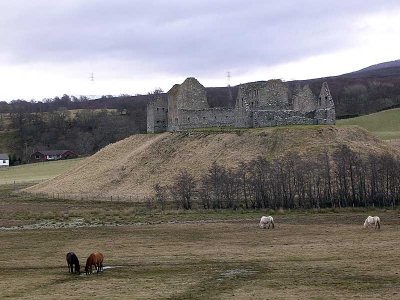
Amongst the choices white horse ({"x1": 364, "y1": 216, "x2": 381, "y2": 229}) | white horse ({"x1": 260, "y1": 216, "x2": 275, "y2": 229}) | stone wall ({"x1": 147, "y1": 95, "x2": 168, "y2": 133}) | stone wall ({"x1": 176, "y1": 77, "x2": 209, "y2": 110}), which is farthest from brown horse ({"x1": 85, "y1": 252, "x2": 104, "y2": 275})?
stone wall ({"x1": 147, "y1": 95, "x2": 168, "y2": 133})

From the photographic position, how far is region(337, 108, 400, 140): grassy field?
125944 mm

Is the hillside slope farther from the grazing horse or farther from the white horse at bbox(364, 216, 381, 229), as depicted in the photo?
the grazing horse

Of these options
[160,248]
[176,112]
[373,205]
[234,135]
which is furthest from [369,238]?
[176,112]

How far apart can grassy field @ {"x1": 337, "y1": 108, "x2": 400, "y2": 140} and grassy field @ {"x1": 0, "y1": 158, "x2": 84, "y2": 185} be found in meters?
55.8

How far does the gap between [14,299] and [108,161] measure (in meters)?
69.0

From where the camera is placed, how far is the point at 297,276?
28.2m

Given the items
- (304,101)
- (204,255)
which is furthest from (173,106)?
(204,255)

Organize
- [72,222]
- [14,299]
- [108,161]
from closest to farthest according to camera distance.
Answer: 1. [14,299]
2. [72,222]
3. [108,161]

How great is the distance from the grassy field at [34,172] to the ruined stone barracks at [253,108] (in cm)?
3284

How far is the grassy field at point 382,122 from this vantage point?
4958 inches

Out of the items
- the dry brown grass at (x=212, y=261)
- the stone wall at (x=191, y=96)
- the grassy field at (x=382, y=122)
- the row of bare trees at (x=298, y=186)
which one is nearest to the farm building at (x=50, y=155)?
the grassy field at (x=382, y=122)

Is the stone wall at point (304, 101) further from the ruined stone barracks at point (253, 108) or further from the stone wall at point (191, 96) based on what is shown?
the stone wall at point (191, 96)

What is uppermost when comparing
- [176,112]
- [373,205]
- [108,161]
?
[176,112]

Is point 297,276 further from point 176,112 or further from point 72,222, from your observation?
point 176,112
